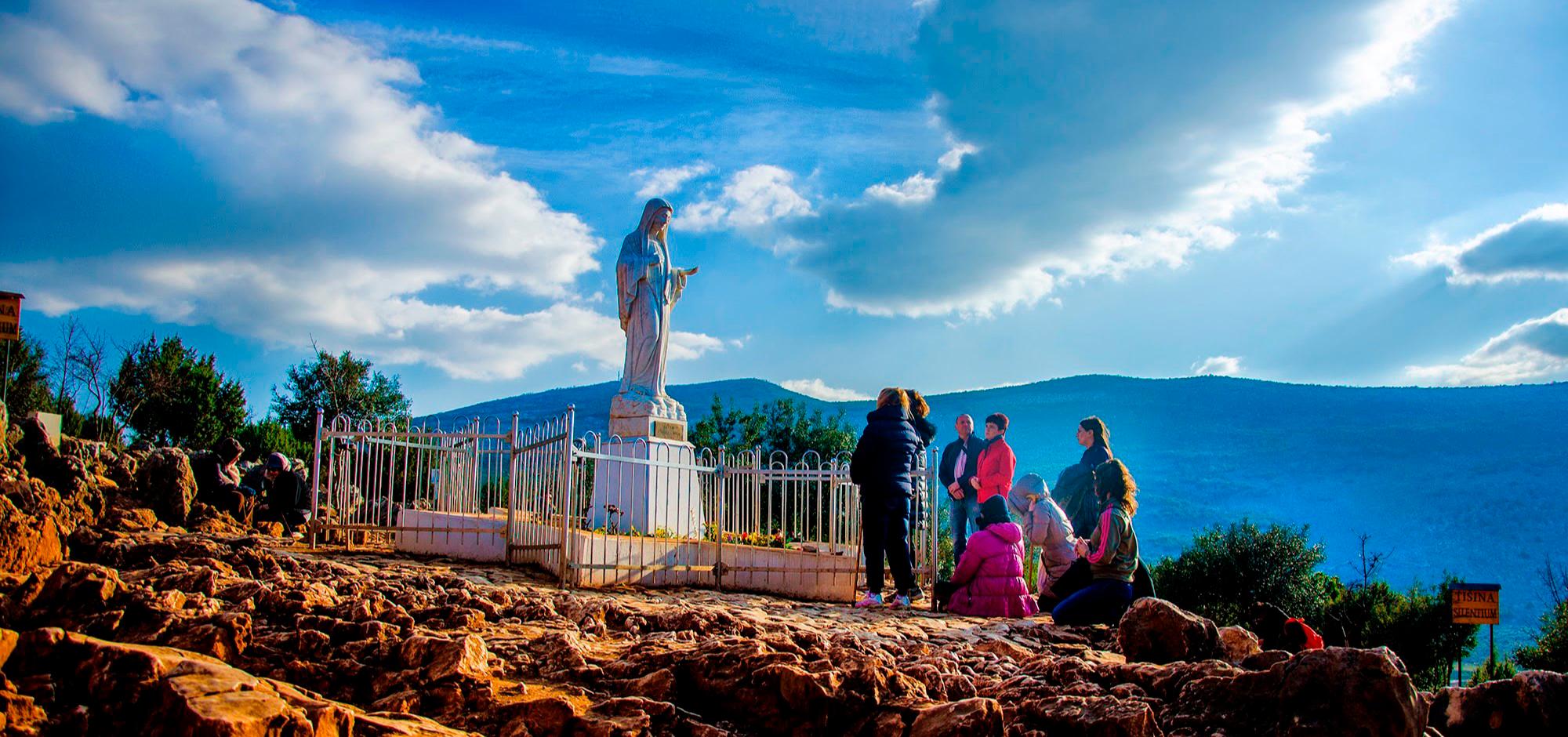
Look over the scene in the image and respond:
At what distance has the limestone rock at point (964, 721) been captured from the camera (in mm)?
4457

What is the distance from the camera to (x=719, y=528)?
10773 millimetres

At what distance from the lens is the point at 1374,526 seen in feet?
273

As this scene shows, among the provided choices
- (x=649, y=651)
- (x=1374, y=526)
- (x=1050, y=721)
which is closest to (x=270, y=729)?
(x=649, y=651)

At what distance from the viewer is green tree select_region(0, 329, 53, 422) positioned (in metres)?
36.6

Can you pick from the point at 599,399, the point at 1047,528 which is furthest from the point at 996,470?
the point at 599,399

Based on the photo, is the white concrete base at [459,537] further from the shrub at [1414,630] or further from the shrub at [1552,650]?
the shrub at [1414,630]

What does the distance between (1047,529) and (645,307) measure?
8.14 metres

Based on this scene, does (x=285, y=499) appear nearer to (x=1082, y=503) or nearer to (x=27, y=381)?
(x=1082, y=503)

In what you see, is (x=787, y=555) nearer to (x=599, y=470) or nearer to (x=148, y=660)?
(x=599, y=470)

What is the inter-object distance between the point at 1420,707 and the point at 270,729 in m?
4.86

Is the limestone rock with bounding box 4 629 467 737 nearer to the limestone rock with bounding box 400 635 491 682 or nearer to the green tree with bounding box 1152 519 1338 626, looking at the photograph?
the limestone rock with bounding box 400 635 491 682

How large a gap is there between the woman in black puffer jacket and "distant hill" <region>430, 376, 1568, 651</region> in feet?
211

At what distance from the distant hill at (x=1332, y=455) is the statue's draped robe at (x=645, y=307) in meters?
61.0

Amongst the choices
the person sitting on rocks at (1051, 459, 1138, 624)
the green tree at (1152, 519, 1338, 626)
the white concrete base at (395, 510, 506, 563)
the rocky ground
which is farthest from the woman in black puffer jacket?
the green tree at (1152, 519, 1338, 626)
